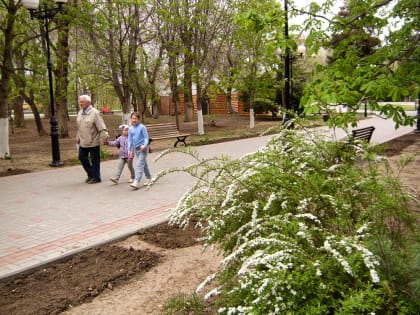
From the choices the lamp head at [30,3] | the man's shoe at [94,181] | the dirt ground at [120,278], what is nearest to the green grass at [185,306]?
the dirt ground at [120,278]

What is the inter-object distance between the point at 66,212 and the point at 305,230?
5.07m

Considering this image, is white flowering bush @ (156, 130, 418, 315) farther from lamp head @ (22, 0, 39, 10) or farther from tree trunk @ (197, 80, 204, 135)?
tree trunk @ (197, 80, 204, 135)

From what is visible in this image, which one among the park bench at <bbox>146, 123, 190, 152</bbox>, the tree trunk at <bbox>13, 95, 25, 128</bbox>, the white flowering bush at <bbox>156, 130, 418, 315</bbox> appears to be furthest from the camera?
the tree trunk at <bbox>13, 95, 25, 128</bbox>

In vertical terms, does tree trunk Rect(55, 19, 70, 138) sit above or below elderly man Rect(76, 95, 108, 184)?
above

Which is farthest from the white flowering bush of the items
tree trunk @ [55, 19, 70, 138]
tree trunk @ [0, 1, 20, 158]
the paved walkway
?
tree trunk @ [55, 19, 70, 138]

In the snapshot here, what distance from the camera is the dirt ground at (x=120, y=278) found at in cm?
351

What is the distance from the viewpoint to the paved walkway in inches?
194

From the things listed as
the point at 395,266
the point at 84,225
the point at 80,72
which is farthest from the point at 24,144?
the point at 395,266

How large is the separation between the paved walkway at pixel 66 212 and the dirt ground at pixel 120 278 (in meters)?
0.26

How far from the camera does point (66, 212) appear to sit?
671 cm

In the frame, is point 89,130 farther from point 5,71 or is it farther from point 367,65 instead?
point 367,65

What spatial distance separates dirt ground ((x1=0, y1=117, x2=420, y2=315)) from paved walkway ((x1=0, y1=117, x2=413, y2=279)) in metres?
0.26

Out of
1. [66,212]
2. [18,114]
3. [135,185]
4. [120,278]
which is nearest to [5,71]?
[135,185]

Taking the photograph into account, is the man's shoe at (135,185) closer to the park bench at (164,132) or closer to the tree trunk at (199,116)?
the park bench at (164,132)
